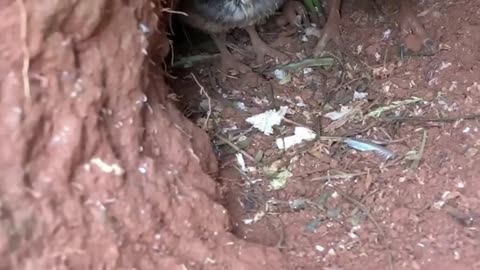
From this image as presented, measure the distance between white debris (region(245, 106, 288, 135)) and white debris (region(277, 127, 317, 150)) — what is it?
92mm

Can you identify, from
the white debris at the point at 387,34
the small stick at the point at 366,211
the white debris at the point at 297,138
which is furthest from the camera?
the white debris at the point at 387,34

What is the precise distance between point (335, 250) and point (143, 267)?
722 mm

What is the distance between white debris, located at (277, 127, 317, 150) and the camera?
3.28 metres

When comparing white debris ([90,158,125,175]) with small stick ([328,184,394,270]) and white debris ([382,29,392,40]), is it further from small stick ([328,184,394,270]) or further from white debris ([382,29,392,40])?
white debris ([382,29,392,40])

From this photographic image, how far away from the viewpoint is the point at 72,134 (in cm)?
218

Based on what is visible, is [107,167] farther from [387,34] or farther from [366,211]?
[387,34]

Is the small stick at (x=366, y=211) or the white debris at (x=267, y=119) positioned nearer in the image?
the small stick at (x=366, y=211)

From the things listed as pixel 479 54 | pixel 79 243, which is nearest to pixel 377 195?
pixel 479 54

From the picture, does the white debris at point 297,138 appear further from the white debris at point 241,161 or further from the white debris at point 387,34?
the white debris at point 387,34

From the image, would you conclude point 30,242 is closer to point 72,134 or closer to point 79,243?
point 79,243

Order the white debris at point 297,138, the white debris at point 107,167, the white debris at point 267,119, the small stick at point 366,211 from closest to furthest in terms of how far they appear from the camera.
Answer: the white debris at point 107,167, the small stick at point 366,211, the white debris at point 297,138, the white debris at point 267,119

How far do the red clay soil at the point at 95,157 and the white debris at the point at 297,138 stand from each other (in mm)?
672

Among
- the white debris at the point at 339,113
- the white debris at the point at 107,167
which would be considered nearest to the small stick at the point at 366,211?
the white debris at the point at 339,113

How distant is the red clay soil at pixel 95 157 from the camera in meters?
2.04
